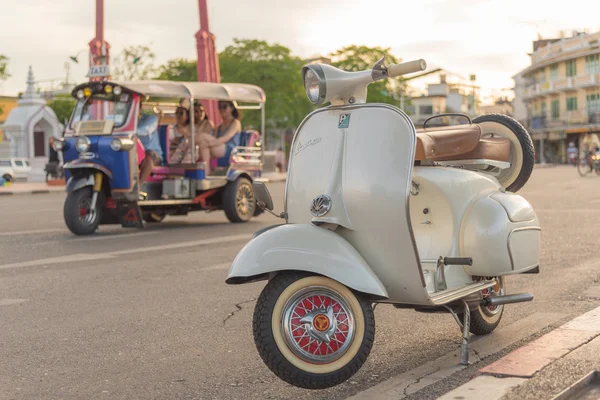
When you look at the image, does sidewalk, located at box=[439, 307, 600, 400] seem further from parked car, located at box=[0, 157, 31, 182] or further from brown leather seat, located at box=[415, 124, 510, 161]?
parked car, located at box=[0, 157, 31, 182]

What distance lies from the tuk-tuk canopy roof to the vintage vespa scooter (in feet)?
26.9

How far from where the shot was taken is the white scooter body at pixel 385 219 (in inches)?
165

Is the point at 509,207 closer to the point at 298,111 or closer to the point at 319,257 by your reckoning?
the point at 319,257

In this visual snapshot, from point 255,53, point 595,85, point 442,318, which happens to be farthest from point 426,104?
point 442,318

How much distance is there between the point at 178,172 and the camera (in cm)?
1376

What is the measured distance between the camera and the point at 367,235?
436cm

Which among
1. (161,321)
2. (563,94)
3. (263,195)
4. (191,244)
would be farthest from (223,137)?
(563,94)

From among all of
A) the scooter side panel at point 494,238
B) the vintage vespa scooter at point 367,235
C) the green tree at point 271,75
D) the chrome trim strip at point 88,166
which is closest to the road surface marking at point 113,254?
the chrome trim strip at point 88,166

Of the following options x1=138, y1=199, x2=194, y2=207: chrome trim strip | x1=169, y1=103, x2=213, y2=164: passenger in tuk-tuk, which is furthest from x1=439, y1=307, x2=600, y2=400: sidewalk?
x1=169, y1=103, x2=213, y2=164: passenger in tuk-tuk

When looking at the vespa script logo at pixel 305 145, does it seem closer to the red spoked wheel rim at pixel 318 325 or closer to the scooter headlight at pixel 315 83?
the scooter headlight at pixel 315 83

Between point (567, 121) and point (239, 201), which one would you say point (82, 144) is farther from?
point (567, 121)

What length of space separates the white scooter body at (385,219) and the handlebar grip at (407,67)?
21 centimetres

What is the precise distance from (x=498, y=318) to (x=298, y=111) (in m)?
52.0

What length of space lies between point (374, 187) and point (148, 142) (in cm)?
935
